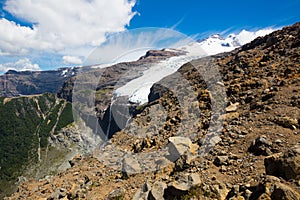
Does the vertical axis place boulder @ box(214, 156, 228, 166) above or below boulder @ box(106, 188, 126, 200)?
above

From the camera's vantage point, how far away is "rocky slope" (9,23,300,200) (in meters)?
8.63

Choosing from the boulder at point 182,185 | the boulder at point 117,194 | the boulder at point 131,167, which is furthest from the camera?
the boulder at point 131,167

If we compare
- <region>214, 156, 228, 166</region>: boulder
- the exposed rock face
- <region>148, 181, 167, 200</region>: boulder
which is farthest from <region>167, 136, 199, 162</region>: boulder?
the exposed rock face

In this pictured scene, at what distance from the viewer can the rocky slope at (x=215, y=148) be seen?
863 centimetres

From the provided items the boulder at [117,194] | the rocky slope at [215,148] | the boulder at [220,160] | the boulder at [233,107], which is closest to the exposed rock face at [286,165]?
the rocky slope at [215,148]

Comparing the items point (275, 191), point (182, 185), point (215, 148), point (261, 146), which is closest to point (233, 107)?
point (215, 148)

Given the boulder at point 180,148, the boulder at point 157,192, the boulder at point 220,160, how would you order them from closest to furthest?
1. the boulder at point 157,192
2. the boulder at point 220,160
3. the boulder at point 180,148

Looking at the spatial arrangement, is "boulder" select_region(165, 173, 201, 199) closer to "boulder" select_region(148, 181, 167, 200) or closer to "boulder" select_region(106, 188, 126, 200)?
"boulder" select_region(148, 181, 167, 200)

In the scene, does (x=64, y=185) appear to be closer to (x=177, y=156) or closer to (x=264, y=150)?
(x=177, y=156)

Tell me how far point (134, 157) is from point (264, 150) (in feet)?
25.5

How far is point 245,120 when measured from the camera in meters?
12.7

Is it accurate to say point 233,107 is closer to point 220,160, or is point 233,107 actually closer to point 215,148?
point 215,148

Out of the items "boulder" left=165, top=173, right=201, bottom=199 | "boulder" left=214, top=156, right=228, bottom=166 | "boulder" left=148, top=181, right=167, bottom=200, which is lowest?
"boulder" left=148, top=181, right=167, bottom=200

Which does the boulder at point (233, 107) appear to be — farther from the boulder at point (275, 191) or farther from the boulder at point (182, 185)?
the boulder at point (275, 191)
